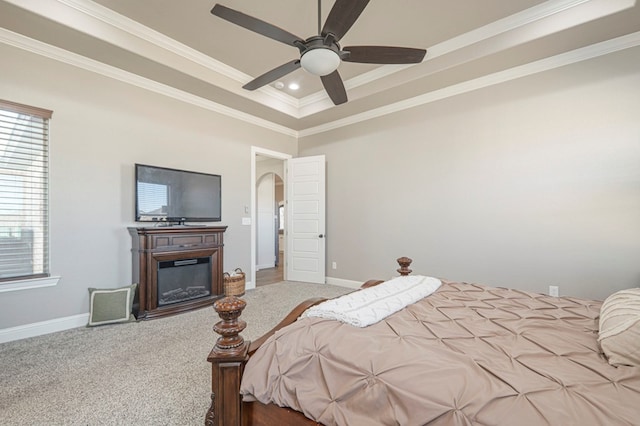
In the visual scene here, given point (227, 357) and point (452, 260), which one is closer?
point (227, 357)

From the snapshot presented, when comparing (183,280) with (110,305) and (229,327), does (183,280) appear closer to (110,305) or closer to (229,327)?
(110,305)

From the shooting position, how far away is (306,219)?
5.12 metres

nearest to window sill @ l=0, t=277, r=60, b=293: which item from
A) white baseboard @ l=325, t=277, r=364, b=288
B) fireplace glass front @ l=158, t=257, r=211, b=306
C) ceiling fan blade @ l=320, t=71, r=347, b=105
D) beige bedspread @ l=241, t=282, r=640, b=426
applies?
fireplace glass front @ l=158, t=257, r=211, b=306

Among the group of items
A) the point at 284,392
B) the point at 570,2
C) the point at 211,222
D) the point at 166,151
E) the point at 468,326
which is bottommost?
the point at 284,392

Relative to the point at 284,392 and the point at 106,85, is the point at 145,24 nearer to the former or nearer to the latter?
the point at 106,85

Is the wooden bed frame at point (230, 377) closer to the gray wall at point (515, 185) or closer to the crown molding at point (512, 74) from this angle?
the gray wall at point (515, 185)

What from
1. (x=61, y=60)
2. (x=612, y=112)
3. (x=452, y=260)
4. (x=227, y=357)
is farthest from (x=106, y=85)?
(x=612, y=112)

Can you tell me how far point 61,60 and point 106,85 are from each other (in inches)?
16.1

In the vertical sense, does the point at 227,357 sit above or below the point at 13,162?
below

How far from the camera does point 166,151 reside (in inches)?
147

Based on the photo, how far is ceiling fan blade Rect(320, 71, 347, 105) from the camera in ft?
8.66

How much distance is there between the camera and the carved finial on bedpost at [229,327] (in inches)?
46.2

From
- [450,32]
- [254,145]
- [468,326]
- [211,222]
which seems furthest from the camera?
[254,145]

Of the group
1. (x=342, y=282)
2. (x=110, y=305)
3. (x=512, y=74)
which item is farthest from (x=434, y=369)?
(x=342, y=282)
